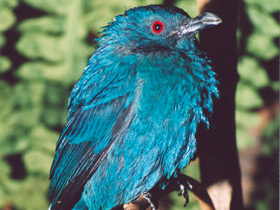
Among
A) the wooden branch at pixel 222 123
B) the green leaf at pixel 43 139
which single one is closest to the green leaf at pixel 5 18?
the green leaf at pixel 43 139

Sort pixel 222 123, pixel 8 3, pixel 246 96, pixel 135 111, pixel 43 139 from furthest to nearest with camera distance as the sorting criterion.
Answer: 1. pixel 246 96
2. pixel 43 139
3. pixel 8 3
4. pixel 222 123
5. pixel 135 111

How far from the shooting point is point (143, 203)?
2.88 metres

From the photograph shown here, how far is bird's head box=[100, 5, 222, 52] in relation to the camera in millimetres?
2955

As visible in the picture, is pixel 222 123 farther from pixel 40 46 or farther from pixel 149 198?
pixel 40 46

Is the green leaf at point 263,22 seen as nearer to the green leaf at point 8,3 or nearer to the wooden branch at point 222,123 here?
the wooden branch at point 222,123

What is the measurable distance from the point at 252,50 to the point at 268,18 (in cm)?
36

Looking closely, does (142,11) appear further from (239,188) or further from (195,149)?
(239,188)

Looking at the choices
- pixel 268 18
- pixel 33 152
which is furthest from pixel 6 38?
pixel 268 18

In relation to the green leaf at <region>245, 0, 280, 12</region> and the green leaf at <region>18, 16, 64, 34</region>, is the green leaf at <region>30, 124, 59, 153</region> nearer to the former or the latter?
the green leaf at <region>18, 16, 64, 34</region>

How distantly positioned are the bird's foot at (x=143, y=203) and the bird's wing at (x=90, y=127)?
322 millimetres

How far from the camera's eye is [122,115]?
9.34 feet

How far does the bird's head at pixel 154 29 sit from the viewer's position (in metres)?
2.96

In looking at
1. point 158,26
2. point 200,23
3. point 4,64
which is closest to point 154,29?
point 158,26

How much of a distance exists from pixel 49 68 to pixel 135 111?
2.23m
